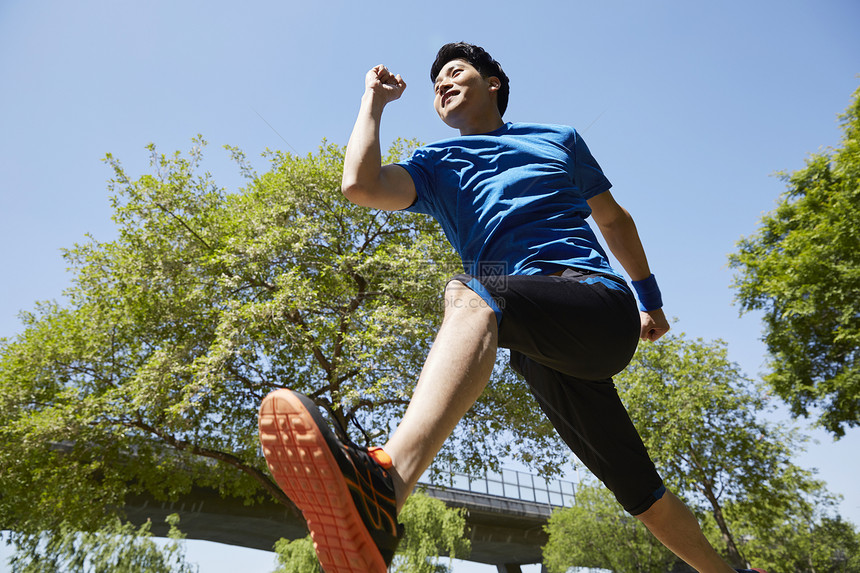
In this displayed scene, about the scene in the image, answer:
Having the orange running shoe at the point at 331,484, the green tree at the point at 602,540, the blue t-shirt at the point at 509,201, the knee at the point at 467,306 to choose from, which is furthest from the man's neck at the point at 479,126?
the green tree at the point at 602,540

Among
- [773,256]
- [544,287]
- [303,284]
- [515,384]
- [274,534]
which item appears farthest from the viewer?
[274,534]

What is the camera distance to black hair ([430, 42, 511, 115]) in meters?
2.37

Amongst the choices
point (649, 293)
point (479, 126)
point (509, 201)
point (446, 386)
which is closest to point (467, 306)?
point (446, 386)

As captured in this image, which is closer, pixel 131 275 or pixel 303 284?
pixel 303 284

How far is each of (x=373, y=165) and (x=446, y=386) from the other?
0.71 metres

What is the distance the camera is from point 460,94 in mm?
2189

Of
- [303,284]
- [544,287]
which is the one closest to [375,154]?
[544,287]

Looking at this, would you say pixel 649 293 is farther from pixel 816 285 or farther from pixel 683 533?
pixel 816 285

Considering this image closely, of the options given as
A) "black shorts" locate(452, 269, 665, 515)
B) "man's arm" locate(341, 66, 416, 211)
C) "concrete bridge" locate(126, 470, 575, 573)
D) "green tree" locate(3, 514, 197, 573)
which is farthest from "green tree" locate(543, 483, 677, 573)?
"man's arm" locate(341, 66, 416, 211)

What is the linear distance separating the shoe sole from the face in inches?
57.9

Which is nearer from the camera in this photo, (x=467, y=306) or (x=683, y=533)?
(x=467, y=306)

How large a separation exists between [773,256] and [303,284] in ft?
41.1

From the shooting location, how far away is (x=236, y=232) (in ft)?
44.9

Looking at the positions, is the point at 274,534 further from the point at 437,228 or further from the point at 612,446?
the point at 612,446
